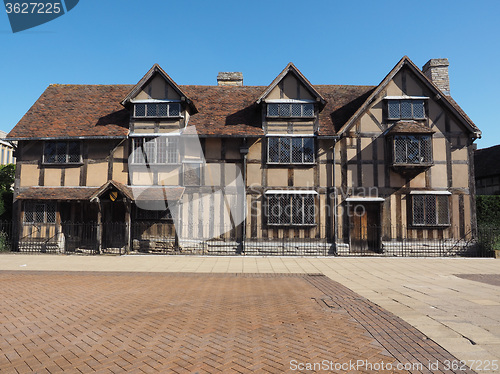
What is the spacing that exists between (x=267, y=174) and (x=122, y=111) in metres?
8.63

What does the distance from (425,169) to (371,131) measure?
10.5ft

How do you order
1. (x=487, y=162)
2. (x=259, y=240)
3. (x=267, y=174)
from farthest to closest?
(x=487, y=162) → (x=267, y=174) → (x=259, y=240)

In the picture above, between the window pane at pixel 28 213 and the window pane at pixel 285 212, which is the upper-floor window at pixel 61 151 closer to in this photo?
the window pane at pixel 28 213

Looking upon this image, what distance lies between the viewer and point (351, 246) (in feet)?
53.6

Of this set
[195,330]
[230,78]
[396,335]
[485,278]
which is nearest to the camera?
[396,335]

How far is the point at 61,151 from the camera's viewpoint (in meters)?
16.7

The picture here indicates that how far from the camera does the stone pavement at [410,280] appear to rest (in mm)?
5031

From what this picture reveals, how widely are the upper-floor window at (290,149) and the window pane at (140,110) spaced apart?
261 inches

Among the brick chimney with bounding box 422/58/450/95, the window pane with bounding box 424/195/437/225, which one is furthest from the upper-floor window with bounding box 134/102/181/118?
the brick chimney with bounding box 422/58/450/95

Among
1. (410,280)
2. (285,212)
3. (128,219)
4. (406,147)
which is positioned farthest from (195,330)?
(406,147)

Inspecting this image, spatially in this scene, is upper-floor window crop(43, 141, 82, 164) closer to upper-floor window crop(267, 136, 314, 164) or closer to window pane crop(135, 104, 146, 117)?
window pane crop(135, 104, 146, 117)

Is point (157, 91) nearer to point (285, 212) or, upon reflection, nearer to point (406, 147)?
point (285, 212)

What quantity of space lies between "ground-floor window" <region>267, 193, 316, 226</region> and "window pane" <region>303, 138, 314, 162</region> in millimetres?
1884

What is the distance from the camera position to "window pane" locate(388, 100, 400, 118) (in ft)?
54.4
